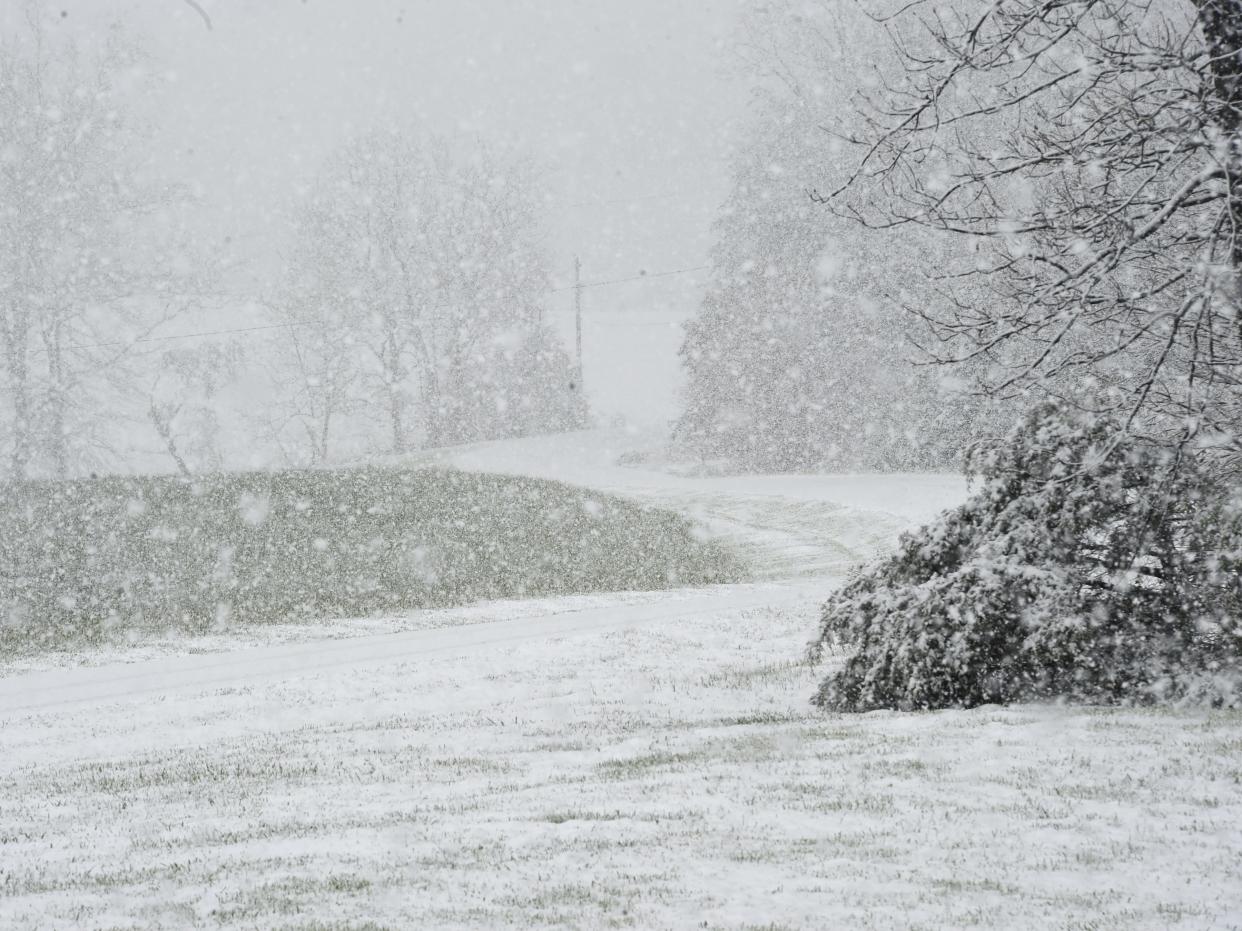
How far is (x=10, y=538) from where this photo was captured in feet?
65.6

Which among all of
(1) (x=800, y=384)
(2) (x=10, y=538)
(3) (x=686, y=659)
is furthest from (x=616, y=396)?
(3) (x=686, y=659)

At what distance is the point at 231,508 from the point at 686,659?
12.7 meters

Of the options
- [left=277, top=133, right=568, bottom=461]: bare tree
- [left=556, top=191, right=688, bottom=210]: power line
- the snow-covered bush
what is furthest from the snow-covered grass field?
[left=556, top=191, right=688, bottom=210]: power line

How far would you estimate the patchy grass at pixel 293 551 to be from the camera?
15938mm

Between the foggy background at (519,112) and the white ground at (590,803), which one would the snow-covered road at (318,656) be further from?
the foggy background at (519,112)

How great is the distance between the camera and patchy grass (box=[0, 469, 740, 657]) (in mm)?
15938

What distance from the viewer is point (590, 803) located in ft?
19.0

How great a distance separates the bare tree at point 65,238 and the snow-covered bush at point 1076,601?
24017 mm

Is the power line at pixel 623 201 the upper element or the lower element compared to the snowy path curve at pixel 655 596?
upper

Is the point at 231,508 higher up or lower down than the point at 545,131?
lower down

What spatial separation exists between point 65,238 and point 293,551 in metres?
13.8

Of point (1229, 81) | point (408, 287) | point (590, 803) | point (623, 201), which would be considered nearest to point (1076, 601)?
point (1229, 81)

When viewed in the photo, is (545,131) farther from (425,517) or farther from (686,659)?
(686,659)

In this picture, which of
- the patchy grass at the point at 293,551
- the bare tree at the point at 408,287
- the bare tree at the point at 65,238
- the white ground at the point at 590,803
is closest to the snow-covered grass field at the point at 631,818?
the white ground at the point at 590,803
